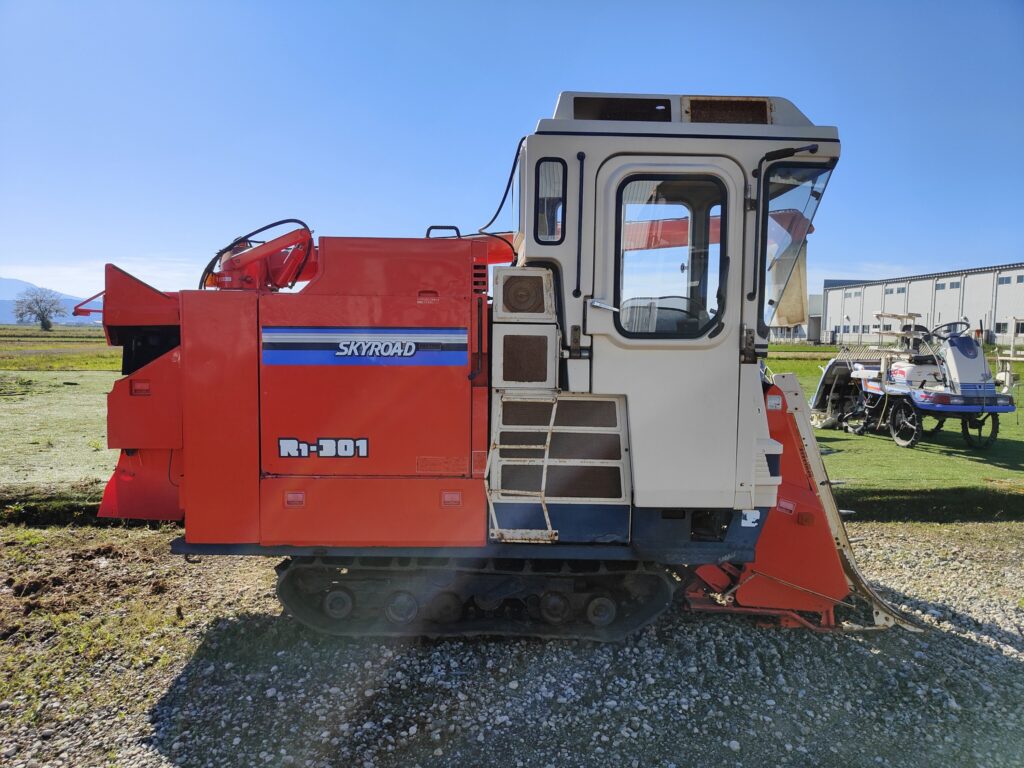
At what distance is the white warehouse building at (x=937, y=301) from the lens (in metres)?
46.3

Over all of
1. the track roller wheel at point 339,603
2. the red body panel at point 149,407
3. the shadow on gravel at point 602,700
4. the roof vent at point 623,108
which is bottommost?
the shadow on gravel at point 602,700

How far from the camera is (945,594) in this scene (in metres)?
5.36

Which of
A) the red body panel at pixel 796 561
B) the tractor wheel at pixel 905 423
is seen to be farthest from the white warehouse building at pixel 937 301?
the red body panel at pixel 796 561

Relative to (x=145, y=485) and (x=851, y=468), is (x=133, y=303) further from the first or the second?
(x=851, y=468)

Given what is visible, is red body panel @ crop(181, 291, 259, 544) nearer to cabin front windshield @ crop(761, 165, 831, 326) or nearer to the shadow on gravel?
the shadow on gravel

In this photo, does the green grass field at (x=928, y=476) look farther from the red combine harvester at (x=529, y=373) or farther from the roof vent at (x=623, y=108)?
the roof vent at (x=623, y=108)

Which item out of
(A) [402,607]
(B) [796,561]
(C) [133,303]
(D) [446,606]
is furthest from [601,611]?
(C) [133,303]

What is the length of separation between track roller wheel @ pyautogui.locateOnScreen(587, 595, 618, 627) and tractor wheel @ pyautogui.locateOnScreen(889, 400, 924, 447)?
1026 centimetres

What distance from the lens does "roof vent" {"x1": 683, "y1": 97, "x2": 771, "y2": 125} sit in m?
3.81

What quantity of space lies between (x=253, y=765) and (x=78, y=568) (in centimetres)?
334

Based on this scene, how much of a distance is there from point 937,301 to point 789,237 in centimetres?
6118

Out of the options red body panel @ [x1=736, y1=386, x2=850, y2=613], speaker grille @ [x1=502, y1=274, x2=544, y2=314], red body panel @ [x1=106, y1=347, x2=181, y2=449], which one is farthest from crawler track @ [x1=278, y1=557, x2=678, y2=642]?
speaker grille @ [x1=502, y1=274, x2=544, y2=314]

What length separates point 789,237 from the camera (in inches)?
160

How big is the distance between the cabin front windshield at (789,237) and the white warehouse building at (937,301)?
123 feet
